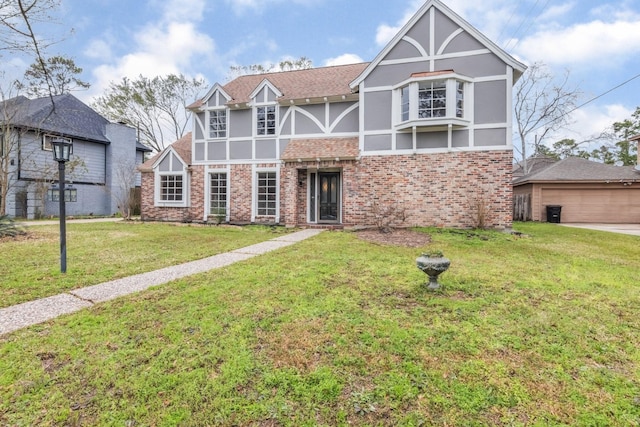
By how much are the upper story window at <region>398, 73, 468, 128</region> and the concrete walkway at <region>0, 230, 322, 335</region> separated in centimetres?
797

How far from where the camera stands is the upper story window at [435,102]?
10969 millimetres

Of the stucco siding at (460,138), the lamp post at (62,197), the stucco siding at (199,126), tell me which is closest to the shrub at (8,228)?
the lamp post at (62,197)

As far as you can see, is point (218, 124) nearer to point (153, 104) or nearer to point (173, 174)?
point (173, 174)

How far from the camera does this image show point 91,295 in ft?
14.3

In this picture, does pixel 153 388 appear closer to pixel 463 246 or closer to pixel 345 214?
pixel 463 246

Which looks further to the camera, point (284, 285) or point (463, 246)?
point (463, 246)

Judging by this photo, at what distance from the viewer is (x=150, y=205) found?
51.7ft

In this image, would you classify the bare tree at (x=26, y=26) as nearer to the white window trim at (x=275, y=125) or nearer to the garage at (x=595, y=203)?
the white window trim at (x=275, y=125)

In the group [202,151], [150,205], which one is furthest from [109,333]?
[150,205]

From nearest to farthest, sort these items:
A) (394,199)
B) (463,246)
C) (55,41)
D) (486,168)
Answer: (55,41) → (463,246) → (486,168) → (394,199)

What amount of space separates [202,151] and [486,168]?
11.9 meters

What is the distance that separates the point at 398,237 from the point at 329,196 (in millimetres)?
4955

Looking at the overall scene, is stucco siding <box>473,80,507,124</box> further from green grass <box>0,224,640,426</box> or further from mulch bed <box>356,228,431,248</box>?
green grass <box>0,224,640,426</box>

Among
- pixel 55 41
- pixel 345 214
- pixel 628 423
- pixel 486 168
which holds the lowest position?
pixel 628 423
